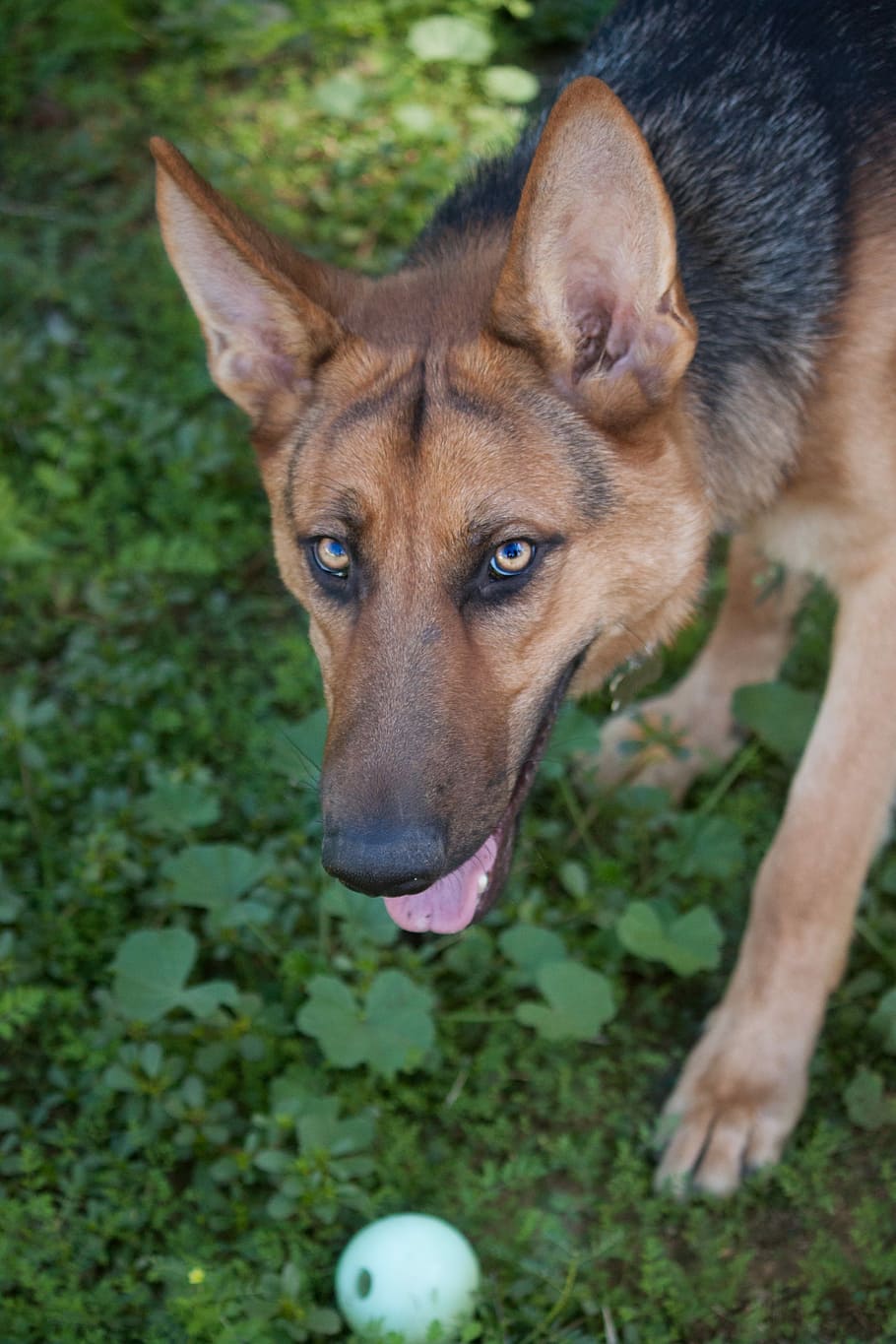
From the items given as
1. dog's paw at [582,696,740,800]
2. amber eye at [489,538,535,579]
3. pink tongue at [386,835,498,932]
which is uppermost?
amber eye at [489,538,535,579]

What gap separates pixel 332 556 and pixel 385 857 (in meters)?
0.76

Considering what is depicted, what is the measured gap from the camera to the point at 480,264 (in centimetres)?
Answer: 322

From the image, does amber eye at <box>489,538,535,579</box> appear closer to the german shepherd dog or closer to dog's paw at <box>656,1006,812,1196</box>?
the german shepherd dog

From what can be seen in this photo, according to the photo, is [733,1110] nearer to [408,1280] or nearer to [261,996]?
[408,1280]

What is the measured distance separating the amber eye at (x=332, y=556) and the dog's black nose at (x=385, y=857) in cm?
65

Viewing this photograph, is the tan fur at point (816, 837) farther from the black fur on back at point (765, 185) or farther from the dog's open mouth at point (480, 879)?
the dog's open mouth at point (480, 879)

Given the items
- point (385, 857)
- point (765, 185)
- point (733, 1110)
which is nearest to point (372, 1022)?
point (385, 857)

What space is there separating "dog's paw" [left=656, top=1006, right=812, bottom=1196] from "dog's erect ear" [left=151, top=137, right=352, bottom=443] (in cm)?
192

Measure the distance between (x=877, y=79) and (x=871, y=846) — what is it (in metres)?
1.89

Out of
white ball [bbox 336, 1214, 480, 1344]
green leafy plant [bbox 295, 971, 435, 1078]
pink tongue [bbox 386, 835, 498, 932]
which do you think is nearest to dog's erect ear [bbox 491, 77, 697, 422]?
pink tongue [bbox 386, 835, 498, 932]

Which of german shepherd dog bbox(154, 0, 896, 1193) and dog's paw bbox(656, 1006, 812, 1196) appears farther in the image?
dog's paw bbox(656, 1006, 812, 1196)

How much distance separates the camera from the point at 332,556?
9.87ft

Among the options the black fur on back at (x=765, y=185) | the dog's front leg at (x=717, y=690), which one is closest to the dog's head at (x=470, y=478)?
the black fur on back at (x=765, y=185)

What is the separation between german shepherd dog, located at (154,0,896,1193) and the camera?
8.93 ft
